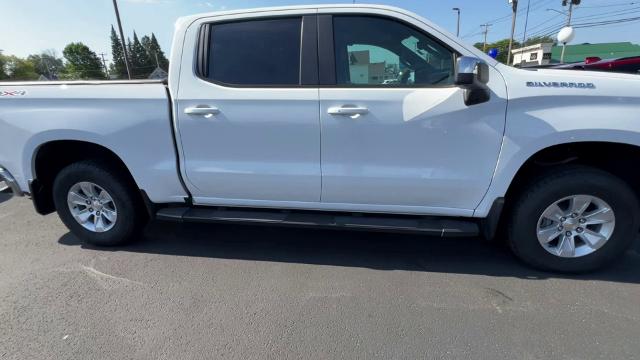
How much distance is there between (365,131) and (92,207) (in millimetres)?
2674

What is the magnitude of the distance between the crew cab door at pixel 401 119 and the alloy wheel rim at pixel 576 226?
0.59 meters

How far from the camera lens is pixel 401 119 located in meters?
2.55

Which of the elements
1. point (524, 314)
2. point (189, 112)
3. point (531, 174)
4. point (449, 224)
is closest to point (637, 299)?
point (524, 314)

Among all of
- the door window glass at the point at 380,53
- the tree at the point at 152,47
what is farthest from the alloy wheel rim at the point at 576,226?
the tree at the point at 152,47

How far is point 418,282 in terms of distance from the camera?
280cm

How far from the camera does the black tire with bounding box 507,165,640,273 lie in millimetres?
2566

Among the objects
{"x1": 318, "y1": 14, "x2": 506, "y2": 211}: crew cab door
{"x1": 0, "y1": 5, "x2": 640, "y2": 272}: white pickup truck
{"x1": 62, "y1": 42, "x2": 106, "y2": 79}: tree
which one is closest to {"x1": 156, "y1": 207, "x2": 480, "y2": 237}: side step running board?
{"x1": 0, "y1": 5, "x2": 640, "y2": 272}: white pickup truck

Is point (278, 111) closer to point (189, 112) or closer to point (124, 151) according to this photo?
point (189, 112)

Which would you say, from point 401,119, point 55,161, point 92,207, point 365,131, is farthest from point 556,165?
point 55,161

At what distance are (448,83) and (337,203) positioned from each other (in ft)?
4.04

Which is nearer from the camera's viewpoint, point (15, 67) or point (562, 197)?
point (562, 197)

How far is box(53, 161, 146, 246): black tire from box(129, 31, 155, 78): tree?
7780cm

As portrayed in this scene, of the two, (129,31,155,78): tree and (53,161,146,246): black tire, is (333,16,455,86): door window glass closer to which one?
(53,161,146,246): black tire

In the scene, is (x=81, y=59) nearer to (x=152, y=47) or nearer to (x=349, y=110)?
(x=152, y=47)
